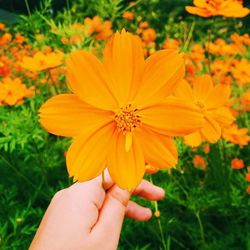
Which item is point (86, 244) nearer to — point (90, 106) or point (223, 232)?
point (90, 106)

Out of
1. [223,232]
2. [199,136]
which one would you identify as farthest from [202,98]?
[223,232]

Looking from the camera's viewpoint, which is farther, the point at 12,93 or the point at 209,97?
the point at 12,93

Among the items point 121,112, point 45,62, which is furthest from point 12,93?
point 121,112

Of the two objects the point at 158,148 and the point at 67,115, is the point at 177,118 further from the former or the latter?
the point at 67,115

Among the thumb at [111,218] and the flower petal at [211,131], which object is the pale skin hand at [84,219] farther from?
the flower petal at [211,131]

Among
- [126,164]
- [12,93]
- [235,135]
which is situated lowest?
[235,135]

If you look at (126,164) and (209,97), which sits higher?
(126,164)

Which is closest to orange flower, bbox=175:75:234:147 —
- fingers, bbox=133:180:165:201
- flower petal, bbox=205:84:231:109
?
flower petal, bbox=205:84:231:109
